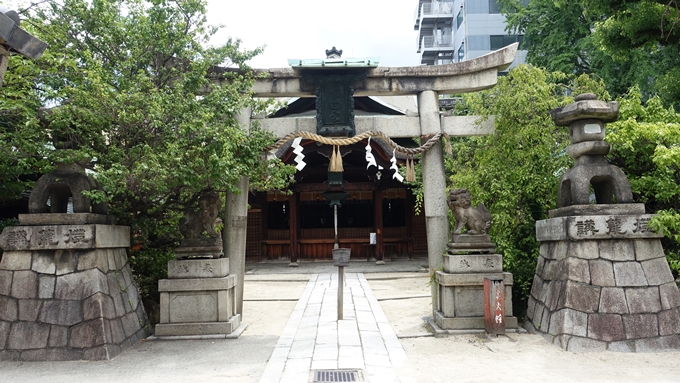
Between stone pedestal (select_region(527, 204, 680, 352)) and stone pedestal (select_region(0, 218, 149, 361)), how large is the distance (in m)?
6.10

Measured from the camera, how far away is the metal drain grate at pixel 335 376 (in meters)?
5.02

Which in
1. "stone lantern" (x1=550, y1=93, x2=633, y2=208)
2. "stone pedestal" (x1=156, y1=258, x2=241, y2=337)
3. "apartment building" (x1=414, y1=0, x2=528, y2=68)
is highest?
"apartment building" (x1=414, y1=0, x2=528, y2=68)

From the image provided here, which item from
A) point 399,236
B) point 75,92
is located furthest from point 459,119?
point 399,236

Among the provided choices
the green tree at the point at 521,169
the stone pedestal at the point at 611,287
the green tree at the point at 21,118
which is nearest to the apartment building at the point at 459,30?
the green tree at the point at 521,169

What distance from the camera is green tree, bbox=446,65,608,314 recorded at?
798 centimetres

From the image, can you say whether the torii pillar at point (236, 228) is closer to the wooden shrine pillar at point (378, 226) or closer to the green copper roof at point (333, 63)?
the green copper roof at point (333, 63)

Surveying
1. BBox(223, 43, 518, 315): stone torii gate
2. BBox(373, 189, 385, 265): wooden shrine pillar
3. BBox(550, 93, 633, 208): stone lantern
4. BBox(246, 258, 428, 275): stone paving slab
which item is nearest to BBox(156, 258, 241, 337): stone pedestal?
BBox(223, 43, 518, 315): stone torii gate

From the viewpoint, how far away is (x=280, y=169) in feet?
25.7

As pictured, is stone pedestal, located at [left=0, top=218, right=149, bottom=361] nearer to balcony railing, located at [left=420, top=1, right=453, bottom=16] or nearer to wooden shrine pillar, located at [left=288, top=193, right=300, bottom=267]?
wooden shrine pillar, located at [left=288, top=193, right=300, bottom=267]

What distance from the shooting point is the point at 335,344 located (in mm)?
6504

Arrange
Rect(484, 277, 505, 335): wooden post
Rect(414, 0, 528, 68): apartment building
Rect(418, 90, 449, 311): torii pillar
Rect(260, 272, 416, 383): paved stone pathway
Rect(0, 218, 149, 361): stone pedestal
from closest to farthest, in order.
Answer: Rect(260, 272, 416, 383): paved stone pathway → Rect(0, 218, 149, 361): stone pedestal → Rect(484, 277, 505, 335): wooden post → Rect(418, 90, 449, 311): torii pillar → Rect(414, 0, 528, 68): apartment building

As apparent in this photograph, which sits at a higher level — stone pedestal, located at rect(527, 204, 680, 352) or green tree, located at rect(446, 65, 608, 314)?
green tree, located at rect(446, 65, 608, 314)

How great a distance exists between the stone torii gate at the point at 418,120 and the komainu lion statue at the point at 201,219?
64 cm

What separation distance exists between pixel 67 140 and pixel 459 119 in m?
6.41
